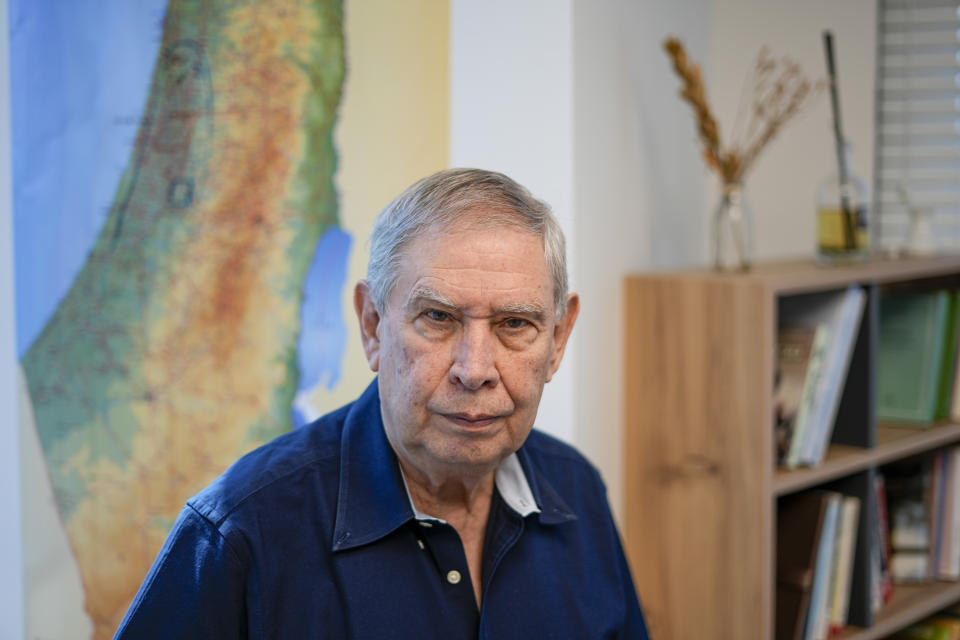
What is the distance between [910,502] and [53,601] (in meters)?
2.09

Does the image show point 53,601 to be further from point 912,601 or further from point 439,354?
point 912,601

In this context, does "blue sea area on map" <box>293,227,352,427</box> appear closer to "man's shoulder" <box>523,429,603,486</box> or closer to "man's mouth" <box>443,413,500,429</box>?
"man's shoulder" <box>523,429,603,486</box>

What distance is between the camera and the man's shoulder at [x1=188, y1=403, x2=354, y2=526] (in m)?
1.24

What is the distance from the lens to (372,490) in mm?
1314

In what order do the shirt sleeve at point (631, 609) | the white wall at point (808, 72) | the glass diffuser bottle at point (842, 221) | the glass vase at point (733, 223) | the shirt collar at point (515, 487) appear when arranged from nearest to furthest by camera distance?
the shirt collar at point (515, 487) < the shirt sleeve at point (631, 609) < the glass vase at point (733, 223) < the glass diffuser bottle at point (842, 221) < the white wall at point (808, 72)

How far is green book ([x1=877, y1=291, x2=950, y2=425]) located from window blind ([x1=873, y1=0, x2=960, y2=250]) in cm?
34

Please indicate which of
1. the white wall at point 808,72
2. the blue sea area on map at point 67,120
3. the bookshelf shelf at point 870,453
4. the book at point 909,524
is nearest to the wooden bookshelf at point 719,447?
the bookshelf shelf at point 870,453

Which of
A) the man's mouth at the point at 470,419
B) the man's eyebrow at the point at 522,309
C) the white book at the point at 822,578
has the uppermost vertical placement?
the man's eyebrow at the point at 522,309

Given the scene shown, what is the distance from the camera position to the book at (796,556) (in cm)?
215

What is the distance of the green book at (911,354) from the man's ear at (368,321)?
1778 mm

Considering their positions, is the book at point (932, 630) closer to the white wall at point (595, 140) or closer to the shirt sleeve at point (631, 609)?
the white wall at point (595, 140)

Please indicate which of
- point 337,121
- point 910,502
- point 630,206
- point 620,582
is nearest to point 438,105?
point 337,121

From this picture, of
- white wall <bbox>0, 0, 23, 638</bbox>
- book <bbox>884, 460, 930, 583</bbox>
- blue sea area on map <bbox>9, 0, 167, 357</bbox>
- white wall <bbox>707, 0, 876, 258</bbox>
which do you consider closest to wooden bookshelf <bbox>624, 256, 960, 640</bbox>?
book <bbox>884, 460, 930, 583</bbox>

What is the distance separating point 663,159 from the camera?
2357mm
